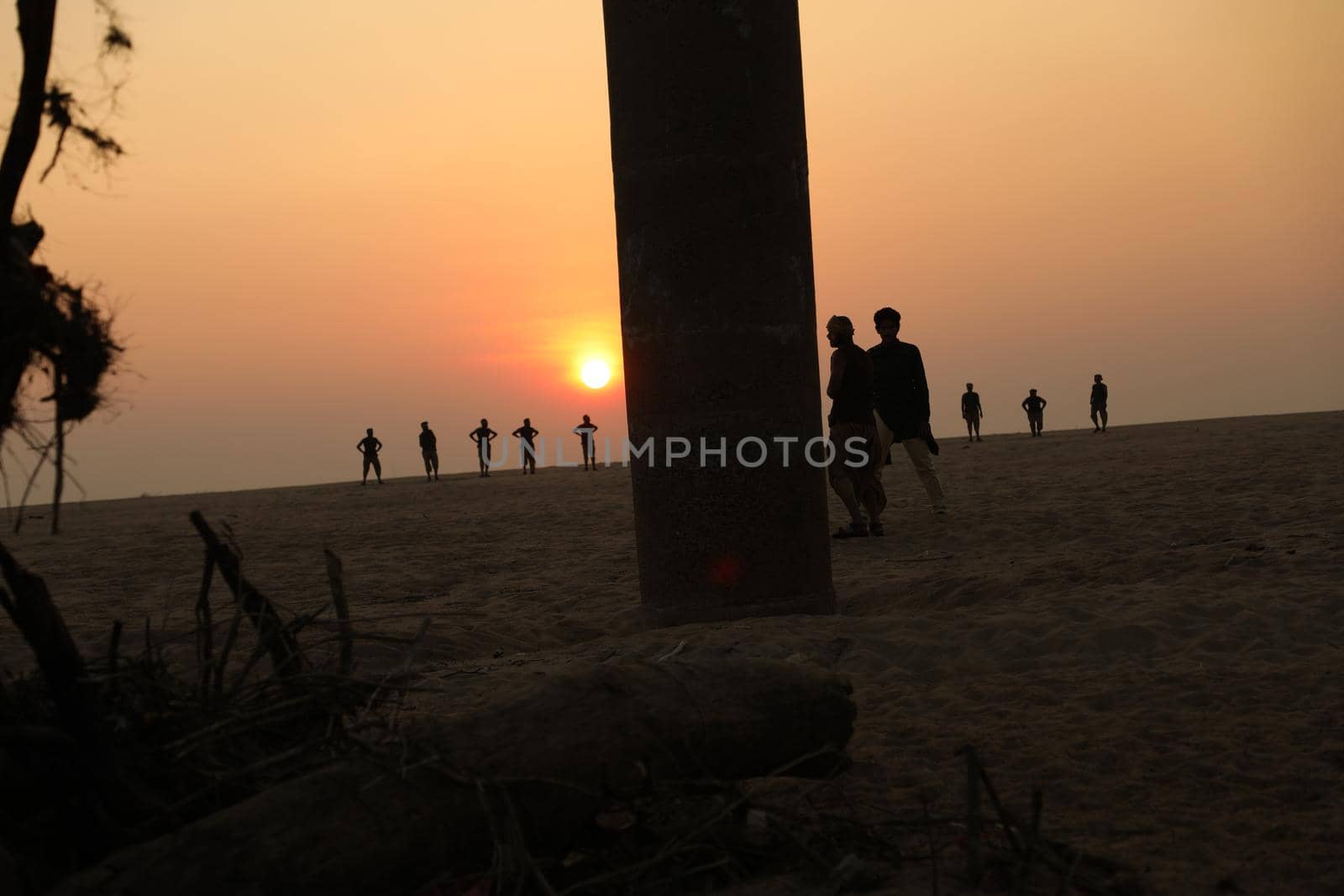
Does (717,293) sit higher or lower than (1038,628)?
higher

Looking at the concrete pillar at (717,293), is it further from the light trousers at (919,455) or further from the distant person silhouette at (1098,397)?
the distant person silhouette at (1098,397)

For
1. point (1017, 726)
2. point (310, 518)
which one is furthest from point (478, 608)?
point (310, 518)

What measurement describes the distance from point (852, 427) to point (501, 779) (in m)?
8.20

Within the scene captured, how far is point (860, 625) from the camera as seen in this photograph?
6945mm

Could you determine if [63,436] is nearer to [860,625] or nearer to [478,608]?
[860,625]

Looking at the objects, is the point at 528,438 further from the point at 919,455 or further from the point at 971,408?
the point at 919,455

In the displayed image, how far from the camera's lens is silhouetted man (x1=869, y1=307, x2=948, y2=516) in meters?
11.9

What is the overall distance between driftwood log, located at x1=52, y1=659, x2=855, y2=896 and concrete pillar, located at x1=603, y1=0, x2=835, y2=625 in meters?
3.20

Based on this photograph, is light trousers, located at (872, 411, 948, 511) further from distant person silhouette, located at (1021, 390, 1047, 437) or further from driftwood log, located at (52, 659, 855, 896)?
distant person silhouette, located at (1021, 390, 1047, 437)

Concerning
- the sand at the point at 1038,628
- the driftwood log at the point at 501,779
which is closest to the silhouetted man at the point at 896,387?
the sand at the point at 1038,628

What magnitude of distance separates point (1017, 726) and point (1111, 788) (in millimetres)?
829

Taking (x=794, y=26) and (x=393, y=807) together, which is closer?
(x=393, y=807)

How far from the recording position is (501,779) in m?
3.35

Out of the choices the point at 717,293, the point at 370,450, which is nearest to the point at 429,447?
the point at 370,450
